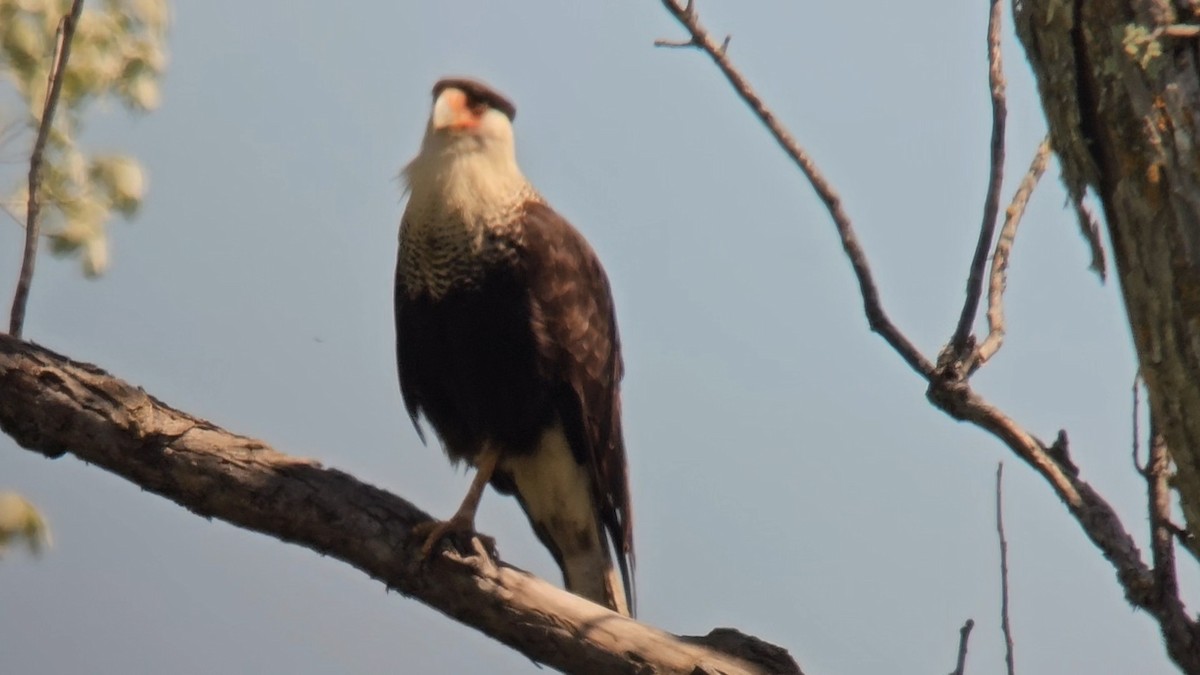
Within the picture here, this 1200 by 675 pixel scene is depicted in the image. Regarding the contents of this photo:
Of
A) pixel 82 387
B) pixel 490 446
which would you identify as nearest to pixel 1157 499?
pixel 82 387

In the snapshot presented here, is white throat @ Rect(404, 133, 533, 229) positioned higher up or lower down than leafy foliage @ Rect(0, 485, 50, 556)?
higher up

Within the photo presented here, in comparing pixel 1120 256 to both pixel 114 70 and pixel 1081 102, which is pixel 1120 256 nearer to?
pixel 1081 102

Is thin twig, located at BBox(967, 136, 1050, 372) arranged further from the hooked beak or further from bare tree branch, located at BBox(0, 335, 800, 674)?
the hooked beak

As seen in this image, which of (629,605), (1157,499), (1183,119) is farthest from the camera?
(629,605)

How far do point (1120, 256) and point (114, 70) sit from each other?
10.3ft

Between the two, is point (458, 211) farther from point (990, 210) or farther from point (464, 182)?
point (990, 210)

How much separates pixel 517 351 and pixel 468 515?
533 millimetres

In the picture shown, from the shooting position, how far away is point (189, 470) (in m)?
2.48

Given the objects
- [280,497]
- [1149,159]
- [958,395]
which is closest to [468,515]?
[280,497]

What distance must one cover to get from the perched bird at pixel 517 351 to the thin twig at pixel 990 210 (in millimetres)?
1565

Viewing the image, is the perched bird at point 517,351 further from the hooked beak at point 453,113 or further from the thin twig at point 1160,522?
the thin twig at point 1160,522

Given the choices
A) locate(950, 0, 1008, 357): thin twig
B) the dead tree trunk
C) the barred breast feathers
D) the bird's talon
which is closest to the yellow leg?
the bird's talon

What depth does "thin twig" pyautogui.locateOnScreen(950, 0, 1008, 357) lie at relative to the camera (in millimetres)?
1954

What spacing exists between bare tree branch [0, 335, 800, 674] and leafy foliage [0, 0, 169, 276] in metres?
1.33
